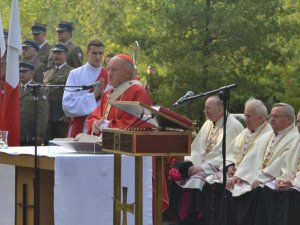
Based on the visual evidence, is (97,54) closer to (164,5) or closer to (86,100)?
(86,100)

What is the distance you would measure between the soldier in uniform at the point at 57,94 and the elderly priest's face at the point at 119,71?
3488 mm

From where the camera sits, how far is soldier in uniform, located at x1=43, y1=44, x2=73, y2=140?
13.1m

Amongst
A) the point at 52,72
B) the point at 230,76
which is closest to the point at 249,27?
A: the point at 230,76

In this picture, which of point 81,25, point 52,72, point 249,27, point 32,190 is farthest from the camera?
point 81,25

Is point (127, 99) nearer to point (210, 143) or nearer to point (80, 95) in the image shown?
point (80, 95)

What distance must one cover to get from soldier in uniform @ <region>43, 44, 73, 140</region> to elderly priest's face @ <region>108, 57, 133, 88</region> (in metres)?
3.49

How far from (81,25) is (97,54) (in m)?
13.8

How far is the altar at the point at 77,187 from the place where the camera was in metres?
8.50

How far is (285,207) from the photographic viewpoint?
9.51 metres

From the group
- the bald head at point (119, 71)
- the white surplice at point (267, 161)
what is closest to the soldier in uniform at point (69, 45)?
the white surplice at point (267, 161)

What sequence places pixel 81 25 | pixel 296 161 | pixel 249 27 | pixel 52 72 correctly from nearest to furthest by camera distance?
pixel 296 161 → pixel 52 72 → pixel 249 27 → pixel 81 25

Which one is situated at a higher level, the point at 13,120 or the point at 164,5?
the point at 164,5

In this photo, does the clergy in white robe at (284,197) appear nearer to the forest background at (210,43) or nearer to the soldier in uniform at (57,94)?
the soldier in uniform at (57,94)

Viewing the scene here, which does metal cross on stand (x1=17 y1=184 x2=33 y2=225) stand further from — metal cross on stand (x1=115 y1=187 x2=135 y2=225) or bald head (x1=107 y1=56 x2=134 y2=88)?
bald head (x1=107 y1=56 x2=134 y2=88)
